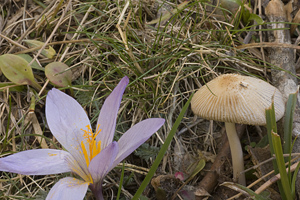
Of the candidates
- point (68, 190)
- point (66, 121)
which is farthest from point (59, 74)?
point (68, 190)

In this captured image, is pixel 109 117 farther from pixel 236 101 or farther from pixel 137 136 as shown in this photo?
pixel 236 101

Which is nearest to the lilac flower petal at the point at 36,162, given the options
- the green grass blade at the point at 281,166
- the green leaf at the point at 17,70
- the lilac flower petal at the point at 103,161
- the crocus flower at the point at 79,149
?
the crocus flower at the point at 79,149

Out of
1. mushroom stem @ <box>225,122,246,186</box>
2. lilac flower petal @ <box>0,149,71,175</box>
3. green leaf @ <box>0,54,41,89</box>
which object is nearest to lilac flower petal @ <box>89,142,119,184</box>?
lilac flower petal @ <box>0,149,71,175</box>

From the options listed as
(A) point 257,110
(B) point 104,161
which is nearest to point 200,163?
(A) point 257,110

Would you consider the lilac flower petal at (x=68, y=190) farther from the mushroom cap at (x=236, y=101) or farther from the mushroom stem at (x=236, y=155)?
the mushroom stem at (x=236, y=155)

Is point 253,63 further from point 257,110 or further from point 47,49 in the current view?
point 47,49

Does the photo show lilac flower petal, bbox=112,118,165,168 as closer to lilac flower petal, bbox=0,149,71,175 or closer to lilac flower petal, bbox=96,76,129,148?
lilac flower petal, bbox=96,76,129,148
